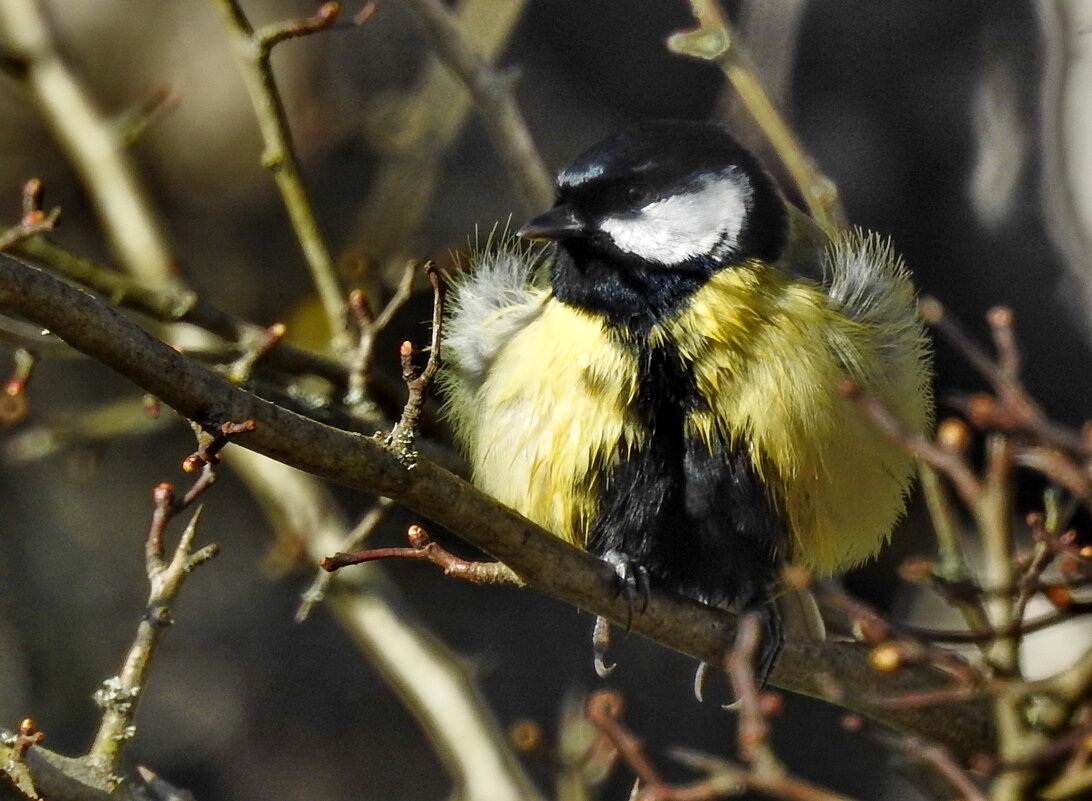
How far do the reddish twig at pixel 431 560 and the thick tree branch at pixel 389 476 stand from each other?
0.08 ft

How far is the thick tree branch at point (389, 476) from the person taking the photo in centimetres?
136

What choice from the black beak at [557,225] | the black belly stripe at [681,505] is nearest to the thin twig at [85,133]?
the black beak at [557,225]

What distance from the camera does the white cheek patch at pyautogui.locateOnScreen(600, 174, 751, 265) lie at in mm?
2355

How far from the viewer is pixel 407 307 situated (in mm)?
3754

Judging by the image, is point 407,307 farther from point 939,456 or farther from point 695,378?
point 939,456

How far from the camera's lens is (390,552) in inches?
57.8

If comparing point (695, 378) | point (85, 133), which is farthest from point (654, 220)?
point (85, 133)

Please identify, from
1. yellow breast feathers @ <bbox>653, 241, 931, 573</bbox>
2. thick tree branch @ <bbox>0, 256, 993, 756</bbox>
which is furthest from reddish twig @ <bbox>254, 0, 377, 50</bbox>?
thick tree branch @ <bbox>0, 256, 993, 756</bbox>

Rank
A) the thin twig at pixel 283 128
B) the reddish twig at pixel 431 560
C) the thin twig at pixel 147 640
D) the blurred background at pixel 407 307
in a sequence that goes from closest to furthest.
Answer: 1. the reddish twig at pixel 431 560
2. the thin twig at pixel 147 640
3. the thin twig at pixel 283 128
4. the blurred background at pixel 407 307

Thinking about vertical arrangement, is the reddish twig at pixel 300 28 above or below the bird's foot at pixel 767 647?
above

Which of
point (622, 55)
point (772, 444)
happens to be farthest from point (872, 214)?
point (772, 444)

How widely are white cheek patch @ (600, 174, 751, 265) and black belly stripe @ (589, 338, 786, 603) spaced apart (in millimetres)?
215

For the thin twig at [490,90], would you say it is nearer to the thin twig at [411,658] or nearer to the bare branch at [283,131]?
the bare branch at [283,131]

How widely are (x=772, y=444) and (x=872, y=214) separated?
1.88 metres
